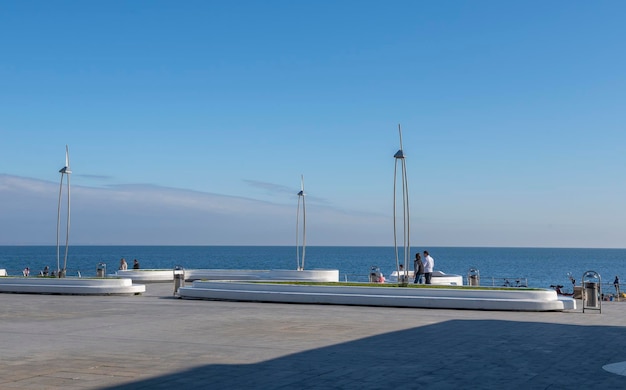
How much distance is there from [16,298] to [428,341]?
16.5 m

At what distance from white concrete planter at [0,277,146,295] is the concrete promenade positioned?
5.44 m

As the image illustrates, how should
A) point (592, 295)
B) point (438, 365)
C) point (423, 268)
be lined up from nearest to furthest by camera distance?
1. point (438, 365)
2. point (592, 295)
3. point (423, 268)

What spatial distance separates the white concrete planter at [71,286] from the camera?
26.4 metres

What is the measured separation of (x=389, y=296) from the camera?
22.0m

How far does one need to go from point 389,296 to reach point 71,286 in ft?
39.2

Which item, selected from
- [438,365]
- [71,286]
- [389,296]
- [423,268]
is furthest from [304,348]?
[71,286]

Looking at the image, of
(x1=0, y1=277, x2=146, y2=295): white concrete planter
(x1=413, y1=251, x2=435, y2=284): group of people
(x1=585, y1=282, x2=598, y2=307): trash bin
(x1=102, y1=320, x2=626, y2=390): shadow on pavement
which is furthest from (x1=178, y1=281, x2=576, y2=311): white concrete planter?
(x1=102, y1=320, x2=626, y2=390): shadow on pavement

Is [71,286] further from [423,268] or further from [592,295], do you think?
[592,295]

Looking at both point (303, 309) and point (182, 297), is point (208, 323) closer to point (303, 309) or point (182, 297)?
point (303, 309)

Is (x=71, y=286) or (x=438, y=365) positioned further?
(x=71, y=286)

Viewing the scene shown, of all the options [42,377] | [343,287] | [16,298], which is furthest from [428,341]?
[16,298]

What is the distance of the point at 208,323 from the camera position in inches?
671

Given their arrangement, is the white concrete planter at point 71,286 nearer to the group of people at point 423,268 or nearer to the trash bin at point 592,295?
the group of people at point 423,268

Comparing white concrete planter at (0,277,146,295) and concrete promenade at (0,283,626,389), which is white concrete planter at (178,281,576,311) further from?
white concrete planter at (0,277,146,295)
